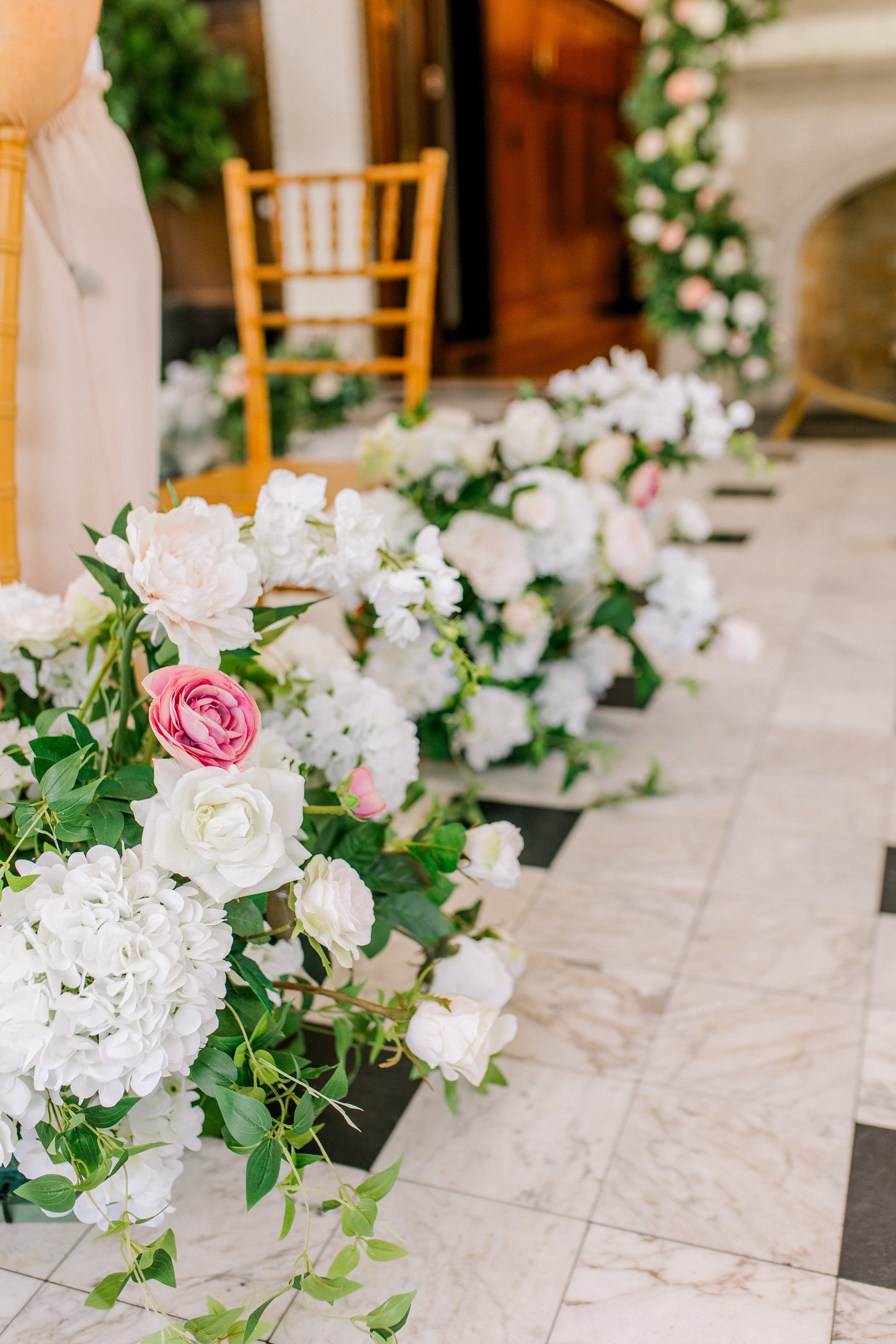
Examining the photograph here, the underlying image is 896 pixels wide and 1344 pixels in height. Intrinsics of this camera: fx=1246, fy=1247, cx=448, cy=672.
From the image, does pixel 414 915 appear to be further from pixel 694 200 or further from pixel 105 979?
pixel 694 200

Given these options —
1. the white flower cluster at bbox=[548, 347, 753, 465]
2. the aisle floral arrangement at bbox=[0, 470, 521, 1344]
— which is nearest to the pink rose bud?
the aisle floral arrangement at bbox=[0, 470, 521, 1344]

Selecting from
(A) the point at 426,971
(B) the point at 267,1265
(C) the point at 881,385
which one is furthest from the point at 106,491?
(C) the point at 881,385

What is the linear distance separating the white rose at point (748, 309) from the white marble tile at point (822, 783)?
2.92 m

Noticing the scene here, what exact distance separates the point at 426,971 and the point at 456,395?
4.89 meters

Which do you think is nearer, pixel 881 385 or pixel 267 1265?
pixel 267 1265

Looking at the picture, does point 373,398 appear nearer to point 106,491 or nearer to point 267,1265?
point 106,491

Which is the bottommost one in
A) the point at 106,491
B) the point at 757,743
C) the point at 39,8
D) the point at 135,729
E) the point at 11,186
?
the point at 757,743

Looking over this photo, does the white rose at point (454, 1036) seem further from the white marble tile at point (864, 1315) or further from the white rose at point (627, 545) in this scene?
the white rose at point (627, 545)

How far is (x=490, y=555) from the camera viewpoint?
70.9 inches

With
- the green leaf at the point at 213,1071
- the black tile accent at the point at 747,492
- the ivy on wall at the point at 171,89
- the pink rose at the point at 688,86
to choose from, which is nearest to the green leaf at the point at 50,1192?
the green leaf at the point at 213,1071

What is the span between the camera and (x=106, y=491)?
56.0 inches

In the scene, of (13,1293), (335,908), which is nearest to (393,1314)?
(335,908)

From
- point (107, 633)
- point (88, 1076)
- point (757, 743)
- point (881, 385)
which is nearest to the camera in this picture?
point (88, 1076)

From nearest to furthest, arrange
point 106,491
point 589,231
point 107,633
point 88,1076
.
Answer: point 88,1076
point 107,633
point 106,491
point 589,231
